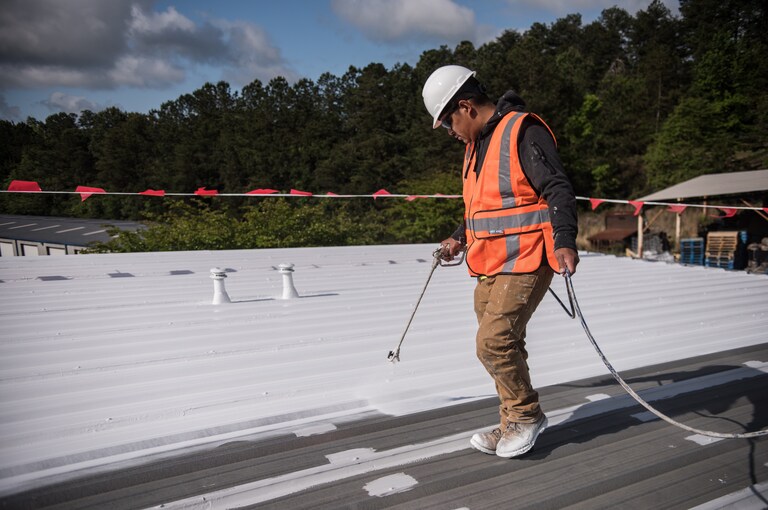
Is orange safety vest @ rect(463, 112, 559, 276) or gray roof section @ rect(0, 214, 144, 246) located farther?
gray roof section @ rect(0, 214, 144, 246)

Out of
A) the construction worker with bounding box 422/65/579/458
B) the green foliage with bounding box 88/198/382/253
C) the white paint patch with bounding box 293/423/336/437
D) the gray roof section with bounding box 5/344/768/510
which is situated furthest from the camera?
the green foliage with bounding box 88/198/382/253

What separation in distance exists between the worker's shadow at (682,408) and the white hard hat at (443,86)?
182cm

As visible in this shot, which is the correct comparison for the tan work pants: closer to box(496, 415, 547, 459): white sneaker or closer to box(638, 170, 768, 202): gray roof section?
box(496, 415, 547, 459): white sneaker

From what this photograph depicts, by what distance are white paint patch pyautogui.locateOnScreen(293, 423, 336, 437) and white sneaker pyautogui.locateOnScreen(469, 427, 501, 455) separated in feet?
2.59

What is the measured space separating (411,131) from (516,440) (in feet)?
144

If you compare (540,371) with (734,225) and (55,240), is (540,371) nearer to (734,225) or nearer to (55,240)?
(734,225)

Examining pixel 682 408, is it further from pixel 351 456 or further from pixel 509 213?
pixel 351 456

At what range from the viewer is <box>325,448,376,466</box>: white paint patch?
8.70 ft

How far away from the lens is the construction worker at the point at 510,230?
8.55ft

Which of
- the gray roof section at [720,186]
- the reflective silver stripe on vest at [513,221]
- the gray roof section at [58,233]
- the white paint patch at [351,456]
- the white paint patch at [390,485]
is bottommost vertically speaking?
the white paint patch at [390,485]

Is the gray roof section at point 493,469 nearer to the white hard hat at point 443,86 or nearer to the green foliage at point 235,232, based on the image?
the white hard hat at point 443,86

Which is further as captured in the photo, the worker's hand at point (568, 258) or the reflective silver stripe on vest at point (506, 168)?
the reflective silver stripe on vest at point (506, 168)

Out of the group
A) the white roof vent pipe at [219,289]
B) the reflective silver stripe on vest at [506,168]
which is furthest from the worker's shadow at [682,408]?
the white roof vent pipe at [219,289]

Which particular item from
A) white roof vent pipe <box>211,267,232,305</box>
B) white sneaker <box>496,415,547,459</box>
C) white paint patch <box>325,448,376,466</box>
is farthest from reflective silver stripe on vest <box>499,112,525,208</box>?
white roof vent pipe <box>211,267,232,305</box>
